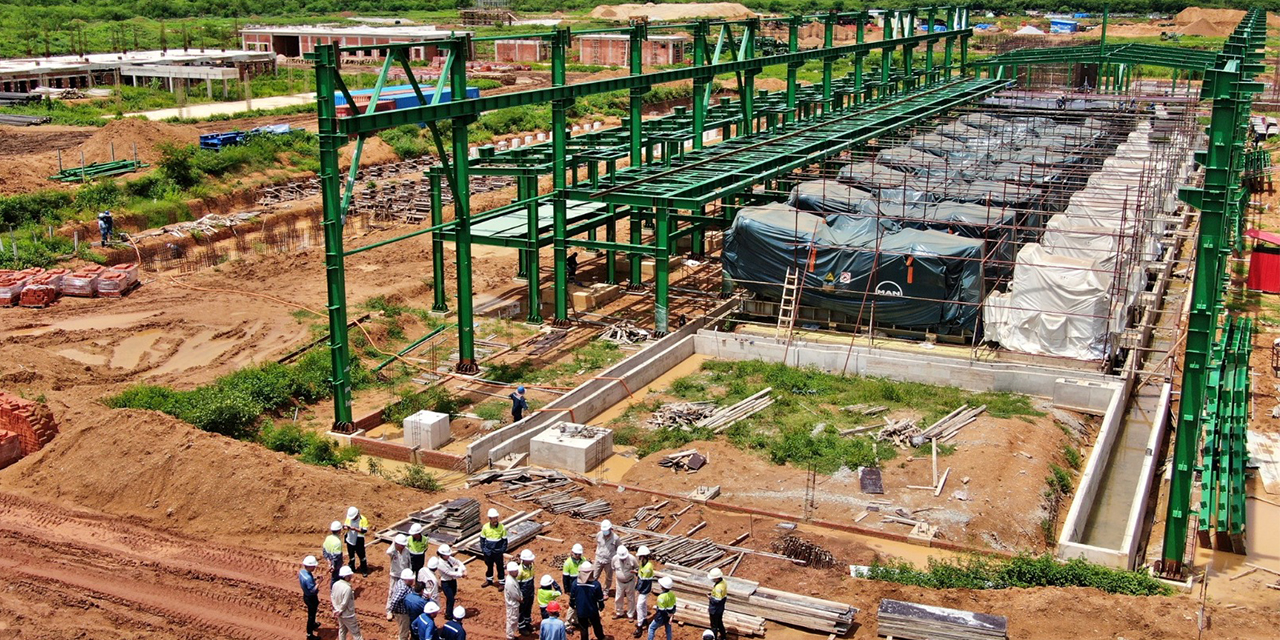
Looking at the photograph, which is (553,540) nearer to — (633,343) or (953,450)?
(953,450)

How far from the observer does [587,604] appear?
15.5 meters

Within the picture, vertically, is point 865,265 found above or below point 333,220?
below

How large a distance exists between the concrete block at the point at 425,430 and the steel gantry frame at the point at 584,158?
1.58 m

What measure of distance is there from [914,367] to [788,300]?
482cm

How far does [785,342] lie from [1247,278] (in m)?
16.7

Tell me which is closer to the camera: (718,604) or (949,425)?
(718,604)

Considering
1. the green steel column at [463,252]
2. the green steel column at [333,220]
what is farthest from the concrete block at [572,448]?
the green steel column at [463,252]

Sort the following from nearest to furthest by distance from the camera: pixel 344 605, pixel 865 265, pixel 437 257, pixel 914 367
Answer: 1. pixel 344 605
2. pixel 914 367
3. pixel 865 265
4. pixel 437 257

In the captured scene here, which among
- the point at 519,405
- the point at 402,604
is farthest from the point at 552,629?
the point at 519,405

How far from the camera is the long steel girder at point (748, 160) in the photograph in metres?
31.0

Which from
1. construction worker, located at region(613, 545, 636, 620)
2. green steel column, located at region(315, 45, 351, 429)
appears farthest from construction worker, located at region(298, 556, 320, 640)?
green steel column, located at region(315, 45, 351, 429)

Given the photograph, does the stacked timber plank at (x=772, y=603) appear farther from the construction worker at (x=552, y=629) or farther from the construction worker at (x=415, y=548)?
the construction worker at (x=415, y=548)

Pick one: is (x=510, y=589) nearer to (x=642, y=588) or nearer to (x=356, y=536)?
(x=642, y=588)

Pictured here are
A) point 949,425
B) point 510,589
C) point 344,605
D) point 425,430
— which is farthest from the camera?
point 949,425
